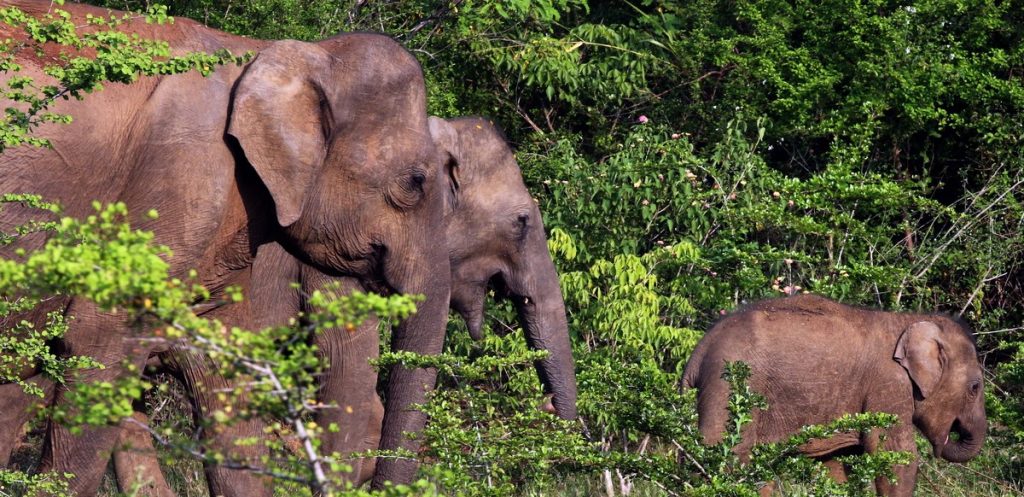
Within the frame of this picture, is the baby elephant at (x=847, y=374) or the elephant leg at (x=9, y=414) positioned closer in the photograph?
the elephant leg at (x=9, y=414)

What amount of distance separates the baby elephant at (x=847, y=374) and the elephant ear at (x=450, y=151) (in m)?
1.91

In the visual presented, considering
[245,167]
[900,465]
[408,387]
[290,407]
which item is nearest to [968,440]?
[900,465]

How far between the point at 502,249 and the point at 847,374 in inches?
92.0

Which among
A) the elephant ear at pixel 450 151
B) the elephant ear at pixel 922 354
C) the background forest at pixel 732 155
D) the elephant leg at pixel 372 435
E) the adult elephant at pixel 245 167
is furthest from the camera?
the background forest at pixel 732 155

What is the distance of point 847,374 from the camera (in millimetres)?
9234

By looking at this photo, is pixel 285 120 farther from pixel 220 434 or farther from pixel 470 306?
pixel 470 306

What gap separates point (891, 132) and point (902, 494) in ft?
13.6

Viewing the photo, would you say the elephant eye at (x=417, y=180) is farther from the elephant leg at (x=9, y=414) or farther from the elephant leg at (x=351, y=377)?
the elephant leg at (x=9, y=414)

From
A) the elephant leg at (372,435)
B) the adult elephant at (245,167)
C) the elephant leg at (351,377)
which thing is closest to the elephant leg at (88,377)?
the adult elephant at (245,167)

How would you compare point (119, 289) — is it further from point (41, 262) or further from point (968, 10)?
point (968, 10)

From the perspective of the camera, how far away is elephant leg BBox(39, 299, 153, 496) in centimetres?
631

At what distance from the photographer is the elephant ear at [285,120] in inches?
255

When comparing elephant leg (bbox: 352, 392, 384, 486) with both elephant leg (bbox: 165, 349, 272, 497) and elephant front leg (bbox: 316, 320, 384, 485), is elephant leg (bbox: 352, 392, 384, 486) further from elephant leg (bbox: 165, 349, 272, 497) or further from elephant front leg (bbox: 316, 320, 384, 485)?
elephant leg (bbox: 165, 349, 272, 497)

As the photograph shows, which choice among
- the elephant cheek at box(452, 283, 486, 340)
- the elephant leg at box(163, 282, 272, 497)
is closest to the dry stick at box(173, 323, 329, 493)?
the elephant leg at box(163, 282, 272, 497)
